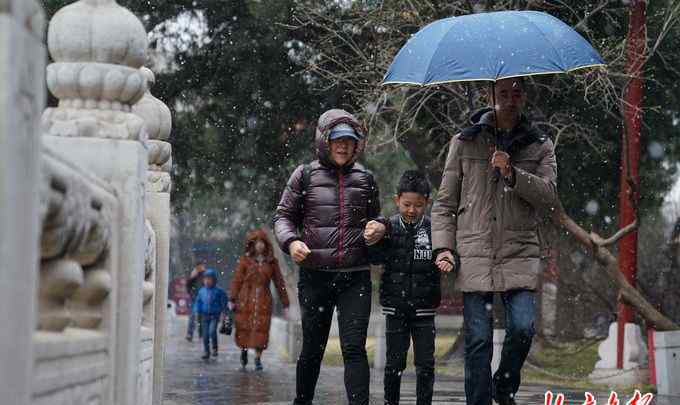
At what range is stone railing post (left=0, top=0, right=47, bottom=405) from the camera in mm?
2711

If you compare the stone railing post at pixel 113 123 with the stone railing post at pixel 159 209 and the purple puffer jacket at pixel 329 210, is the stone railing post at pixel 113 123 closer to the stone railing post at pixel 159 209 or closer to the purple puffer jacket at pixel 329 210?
the stone railing post at pixel 159 209

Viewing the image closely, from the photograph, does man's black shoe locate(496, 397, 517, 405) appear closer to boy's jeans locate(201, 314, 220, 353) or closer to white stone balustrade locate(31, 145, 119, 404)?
white stone balustrade locate(31, 145, 119, 404)

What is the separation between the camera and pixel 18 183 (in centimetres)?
279

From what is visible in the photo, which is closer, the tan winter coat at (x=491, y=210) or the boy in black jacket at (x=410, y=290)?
the tan winter coat at (x=491, y=210)

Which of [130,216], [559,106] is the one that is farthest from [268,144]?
[130,216]

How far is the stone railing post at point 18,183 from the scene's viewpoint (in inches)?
107

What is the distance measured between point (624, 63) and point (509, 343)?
334 inches

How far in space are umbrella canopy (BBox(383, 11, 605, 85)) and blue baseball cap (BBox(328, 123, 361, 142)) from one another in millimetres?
444

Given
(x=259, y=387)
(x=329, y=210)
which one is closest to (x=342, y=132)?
(x=329, y=210)

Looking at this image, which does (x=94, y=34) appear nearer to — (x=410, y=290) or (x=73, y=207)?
(x=73, y=207)

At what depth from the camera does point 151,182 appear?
6.96 metres

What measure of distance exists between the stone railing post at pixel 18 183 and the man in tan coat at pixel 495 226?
444 cm

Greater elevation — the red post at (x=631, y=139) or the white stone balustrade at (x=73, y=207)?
the red post at (x=631, y=139)

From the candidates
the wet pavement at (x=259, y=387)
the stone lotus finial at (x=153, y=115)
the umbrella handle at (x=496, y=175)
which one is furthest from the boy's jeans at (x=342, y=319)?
the wet pavement at (x=259, y=387)
